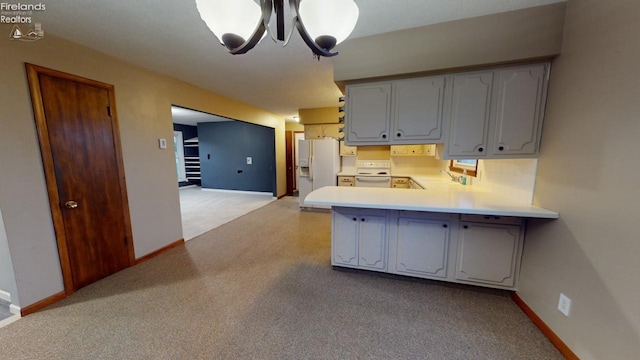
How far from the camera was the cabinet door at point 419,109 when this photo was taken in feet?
6.91

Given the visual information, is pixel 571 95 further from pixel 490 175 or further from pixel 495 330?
pixel 495 330

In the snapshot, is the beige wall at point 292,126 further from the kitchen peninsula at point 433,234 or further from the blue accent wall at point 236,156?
the kitchen peninsula at point 433,234

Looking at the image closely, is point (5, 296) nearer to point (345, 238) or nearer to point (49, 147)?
point (49, 147)

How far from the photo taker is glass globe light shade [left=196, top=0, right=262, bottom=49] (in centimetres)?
98

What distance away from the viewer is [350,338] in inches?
64.5

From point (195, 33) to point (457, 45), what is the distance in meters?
2.24

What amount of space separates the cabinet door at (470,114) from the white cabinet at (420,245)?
26.4 inches

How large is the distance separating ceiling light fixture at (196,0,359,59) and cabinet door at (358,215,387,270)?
1735 mm

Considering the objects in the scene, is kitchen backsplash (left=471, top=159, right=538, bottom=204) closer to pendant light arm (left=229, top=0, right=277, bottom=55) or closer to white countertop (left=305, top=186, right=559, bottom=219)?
white countertop (left=305, top=186, right=559, bottom=219)

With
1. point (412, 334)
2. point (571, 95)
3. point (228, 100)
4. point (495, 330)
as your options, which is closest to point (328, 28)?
point (571, 95)

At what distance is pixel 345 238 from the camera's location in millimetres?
2465

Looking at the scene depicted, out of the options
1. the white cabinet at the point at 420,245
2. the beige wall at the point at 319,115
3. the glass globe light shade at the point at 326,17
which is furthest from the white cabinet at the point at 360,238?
the beige wall at the point at 319,115

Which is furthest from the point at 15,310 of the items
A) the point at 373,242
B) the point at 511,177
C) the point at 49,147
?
the point at 511,177

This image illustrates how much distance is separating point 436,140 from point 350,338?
1846 millimetres
